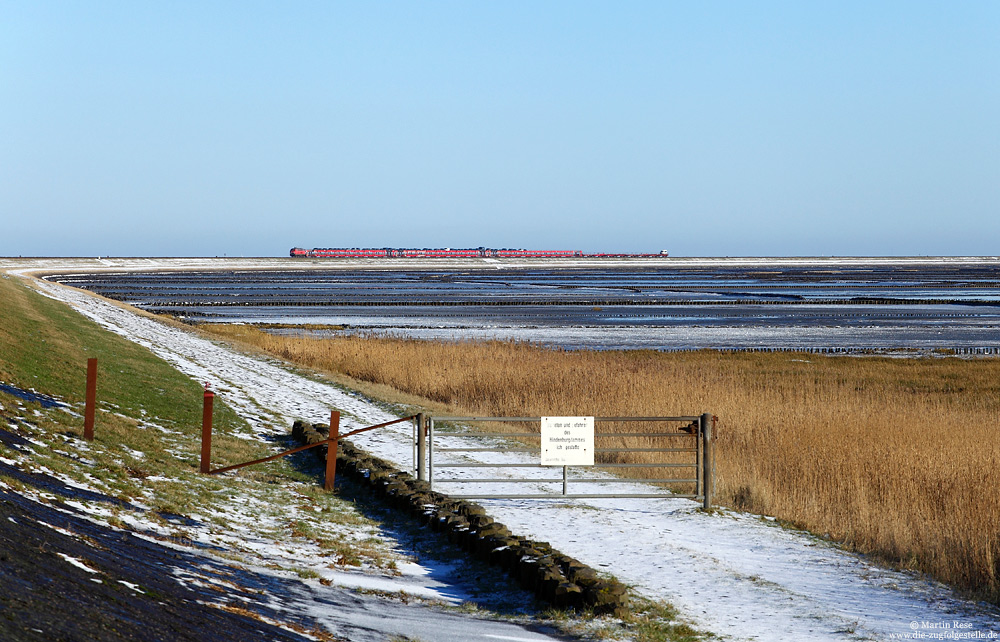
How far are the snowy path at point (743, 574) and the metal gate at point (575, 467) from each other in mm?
484

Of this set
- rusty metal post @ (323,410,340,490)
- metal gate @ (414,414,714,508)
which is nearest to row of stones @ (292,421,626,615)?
metal gate @ (414,414,714,508)

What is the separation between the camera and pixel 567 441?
13.3 m

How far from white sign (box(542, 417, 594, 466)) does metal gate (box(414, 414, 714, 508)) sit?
264 mm

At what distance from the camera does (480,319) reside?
5988 centimetres

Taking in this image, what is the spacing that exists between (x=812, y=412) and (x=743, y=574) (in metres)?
10.9

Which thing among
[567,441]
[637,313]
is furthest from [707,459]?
[637,313]

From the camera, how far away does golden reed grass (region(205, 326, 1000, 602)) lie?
1256 centimetres

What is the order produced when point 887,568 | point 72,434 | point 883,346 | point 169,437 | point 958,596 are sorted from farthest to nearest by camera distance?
point 883,346, point 169,437, point 72,434, point 887,568, point 958,596

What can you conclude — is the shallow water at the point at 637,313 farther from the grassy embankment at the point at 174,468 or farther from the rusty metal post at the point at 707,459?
the rusty metal post at the point at 707,459

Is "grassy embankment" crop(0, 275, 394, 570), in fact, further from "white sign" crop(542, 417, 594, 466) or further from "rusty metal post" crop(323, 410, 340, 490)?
"white sign" crop(542, 417, 594, 466)

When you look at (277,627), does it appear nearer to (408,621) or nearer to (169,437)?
(408,621)

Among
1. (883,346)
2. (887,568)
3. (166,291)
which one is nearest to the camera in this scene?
(887,568)

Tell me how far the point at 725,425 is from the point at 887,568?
27.6 ft

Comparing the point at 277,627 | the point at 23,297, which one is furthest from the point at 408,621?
the point at 23,297
